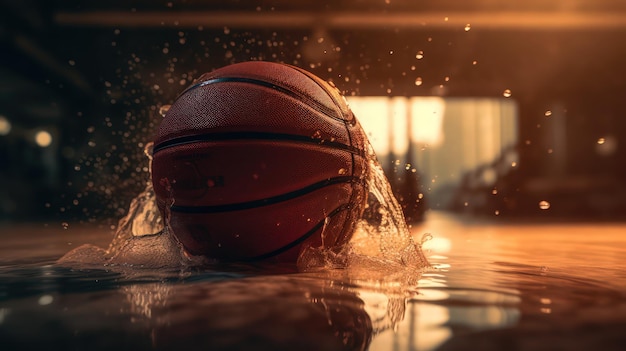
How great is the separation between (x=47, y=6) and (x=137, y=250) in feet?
19.8

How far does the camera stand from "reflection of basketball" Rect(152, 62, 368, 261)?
1.71 metres

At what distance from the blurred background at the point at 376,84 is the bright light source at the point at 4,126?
20mm

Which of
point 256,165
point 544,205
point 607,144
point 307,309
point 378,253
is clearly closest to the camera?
point 307,309

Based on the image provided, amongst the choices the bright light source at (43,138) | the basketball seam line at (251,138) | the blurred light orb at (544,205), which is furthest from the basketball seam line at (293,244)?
the bright light source at (43,138)

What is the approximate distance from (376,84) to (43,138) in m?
6.21

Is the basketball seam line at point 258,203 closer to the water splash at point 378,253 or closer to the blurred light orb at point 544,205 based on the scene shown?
the water splash at point 378,253

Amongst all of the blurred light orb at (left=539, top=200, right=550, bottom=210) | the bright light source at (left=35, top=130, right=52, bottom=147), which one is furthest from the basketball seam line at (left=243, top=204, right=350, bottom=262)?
the bright light source at (left=35, top=130, right=52, bottom=147)

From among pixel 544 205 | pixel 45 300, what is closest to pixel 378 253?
pixel 45 300

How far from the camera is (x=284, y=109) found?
175 centimetres

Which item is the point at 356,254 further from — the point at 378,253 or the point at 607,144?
the point at 607,144

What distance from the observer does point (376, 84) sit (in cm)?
997

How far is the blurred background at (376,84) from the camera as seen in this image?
25.5 feet

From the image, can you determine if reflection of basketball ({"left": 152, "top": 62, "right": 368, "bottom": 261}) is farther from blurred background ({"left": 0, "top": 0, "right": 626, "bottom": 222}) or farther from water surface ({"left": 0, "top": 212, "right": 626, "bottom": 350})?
blurred background ({"left": 0, "top": 0, "right": 626, "bottom": 222})

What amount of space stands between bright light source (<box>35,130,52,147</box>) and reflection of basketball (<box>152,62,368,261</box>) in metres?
10.0
